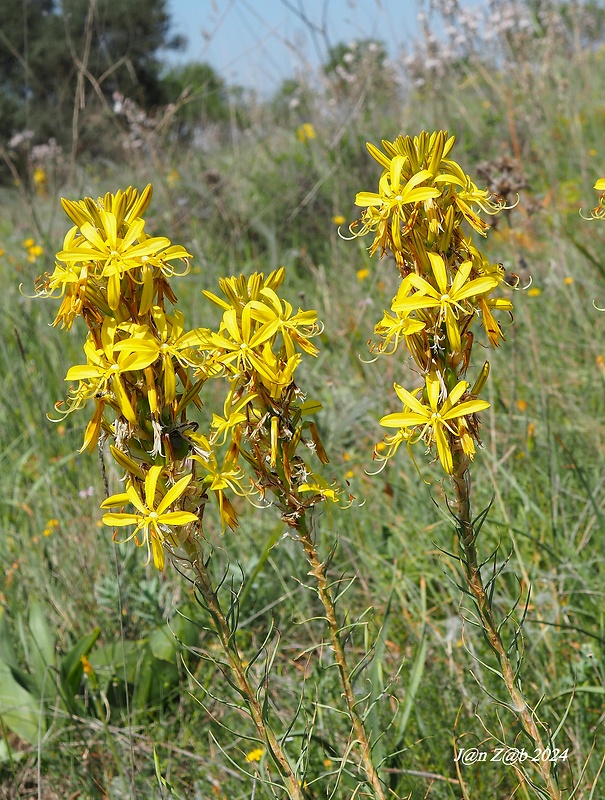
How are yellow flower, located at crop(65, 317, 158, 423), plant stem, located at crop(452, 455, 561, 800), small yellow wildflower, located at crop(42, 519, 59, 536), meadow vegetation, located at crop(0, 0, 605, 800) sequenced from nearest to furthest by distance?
yellow flower, located at crop(65, 317, 158, 423)
plant stem, located at crop(452, 455, 561, 800)
meadow vegetation, located at crop(0, 0, 605, 800)
small yellow wildflower, located at crop(42, 519, 59, 536)

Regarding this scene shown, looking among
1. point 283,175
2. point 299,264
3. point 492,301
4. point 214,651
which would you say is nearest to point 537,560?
point 214,651

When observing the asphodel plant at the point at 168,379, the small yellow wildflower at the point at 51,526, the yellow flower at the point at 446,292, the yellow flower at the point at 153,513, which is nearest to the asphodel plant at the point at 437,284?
the yellow flower at the point at 446,292

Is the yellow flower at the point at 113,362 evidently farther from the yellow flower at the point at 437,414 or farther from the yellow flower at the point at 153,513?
the yellow flower at the point at 437,414

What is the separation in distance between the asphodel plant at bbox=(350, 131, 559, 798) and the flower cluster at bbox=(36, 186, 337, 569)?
0.18 meters

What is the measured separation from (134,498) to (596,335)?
8.88 ft

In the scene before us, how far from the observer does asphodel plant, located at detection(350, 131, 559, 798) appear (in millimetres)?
1138

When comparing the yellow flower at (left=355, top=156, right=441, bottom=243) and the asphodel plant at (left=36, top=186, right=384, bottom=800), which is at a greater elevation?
the yellow flower at (left=355, top=156, right=441, bottom=243)

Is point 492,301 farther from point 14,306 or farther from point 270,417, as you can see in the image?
point 14,306

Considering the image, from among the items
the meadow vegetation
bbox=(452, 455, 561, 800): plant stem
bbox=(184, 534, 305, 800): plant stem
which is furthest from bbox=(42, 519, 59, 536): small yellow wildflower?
bbox=(452, 455, 561, 800): plant stem

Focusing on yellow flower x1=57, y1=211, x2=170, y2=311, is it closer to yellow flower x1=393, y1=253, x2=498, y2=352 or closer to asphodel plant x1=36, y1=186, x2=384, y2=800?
asphodel plant x1=36, y1=186, x2=384, y2=800

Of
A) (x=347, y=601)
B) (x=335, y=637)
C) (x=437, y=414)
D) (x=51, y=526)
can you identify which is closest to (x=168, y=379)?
(x=437, y=414)

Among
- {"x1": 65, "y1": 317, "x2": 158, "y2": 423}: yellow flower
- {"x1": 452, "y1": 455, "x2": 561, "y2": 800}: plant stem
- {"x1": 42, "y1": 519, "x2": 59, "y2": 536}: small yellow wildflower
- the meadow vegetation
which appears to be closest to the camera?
{"x1": 65, "y1": 317, "x2": 158, "y2": 423}: yellow flower

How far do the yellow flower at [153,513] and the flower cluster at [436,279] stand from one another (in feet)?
1.11

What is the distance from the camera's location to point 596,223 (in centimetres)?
476
